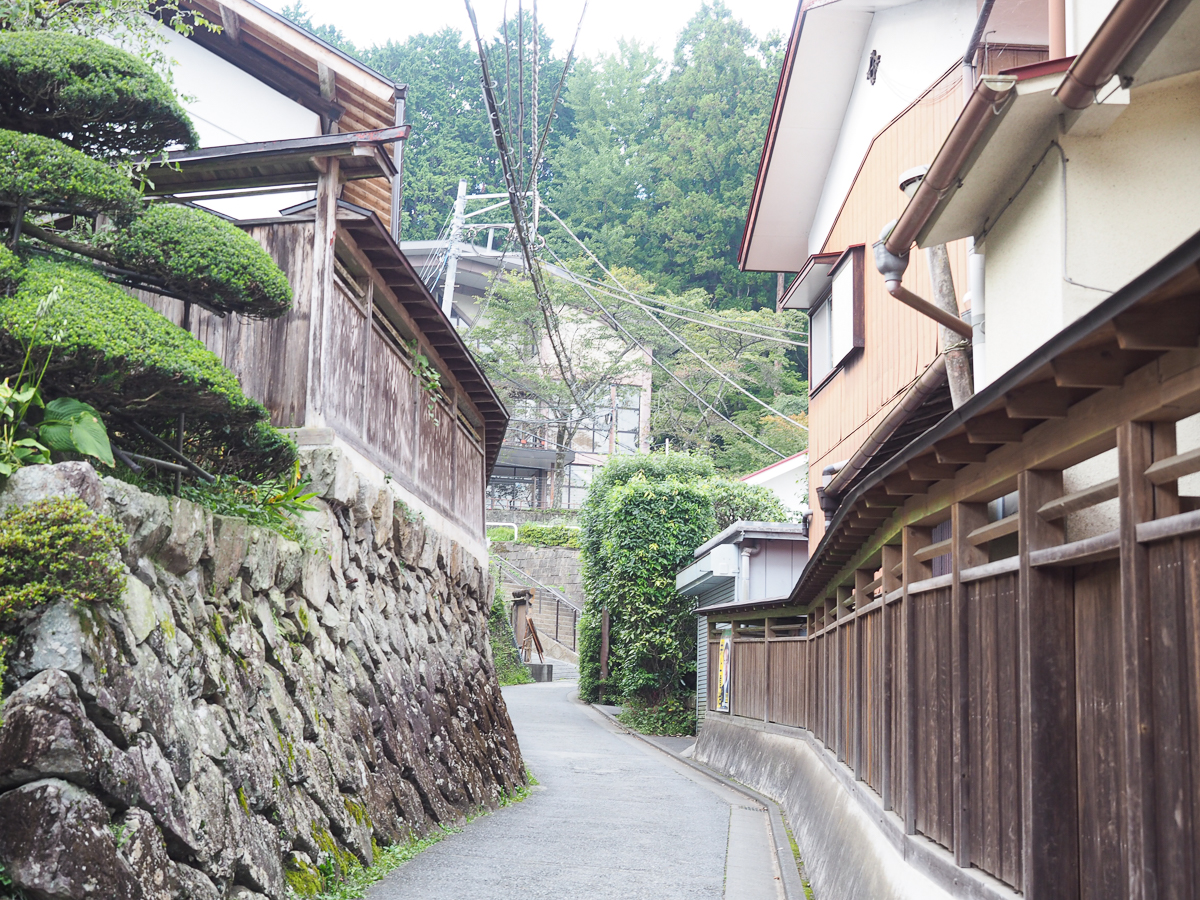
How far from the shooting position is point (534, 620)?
149 ft

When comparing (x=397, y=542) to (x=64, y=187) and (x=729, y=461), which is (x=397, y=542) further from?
(x=729, y=461)

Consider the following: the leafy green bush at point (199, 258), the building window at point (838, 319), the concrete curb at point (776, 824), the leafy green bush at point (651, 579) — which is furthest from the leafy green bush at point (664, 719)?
the leafy green bush at point (199, 258)

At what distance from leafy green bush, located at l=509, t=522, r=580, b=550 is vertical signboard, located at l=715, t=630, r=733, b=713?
26.2 metres

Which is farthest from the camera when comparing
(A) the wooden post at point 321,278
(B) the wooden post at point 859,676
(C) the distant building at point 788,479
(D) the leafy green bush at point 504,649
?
(D) the leafy green bush at point 504,649

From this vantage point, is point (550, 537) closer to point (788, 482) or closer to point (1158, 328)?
point (788, 482)

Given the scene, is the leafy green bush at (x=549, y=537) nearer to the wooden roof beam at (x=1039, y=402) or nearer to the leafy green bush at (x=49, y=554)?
the leafy green bush at (x=49, y=554)

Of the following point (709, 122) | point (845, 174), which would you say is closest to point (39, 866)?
point (845, 174)

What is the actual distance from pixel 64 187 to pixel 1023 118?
5744 millimetres

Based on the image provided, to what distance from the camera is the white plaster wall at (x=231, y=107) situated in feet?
49.1

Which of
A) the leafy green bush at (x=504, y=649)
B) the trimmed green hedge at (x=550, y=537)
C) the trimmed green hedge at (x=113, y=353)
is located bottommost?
the leafy green bush at (x=504, y=649)

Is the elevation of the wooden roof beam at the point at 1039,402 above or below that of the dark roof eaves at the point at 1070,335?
below

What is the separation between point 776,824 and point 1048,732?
29.8 ft

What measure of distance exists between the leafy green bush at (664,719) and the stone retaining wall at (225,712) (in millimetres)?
13217

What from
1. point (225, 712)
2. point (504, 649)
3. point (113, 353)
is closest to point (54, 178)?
point (113, 353)
